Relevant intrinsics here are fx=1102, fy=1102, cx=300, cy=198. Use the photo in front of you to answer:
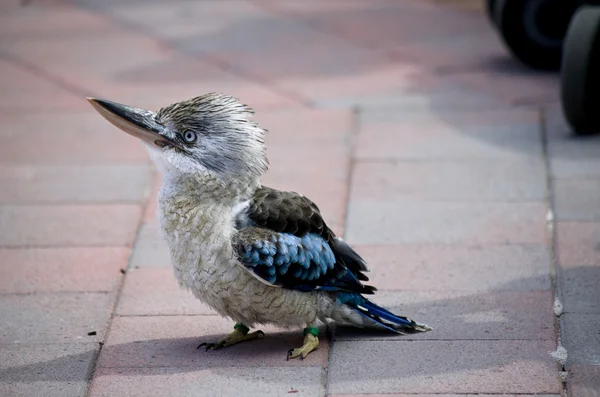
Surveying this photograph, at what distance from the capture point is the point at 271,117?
8.73 m

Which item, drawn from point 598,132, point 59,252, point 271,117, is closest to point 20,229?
point 59,252

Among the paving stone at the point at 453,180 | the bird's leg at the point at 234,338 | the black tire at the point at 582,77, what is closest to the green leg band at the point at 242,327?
the bird's leg at the point at 234,338

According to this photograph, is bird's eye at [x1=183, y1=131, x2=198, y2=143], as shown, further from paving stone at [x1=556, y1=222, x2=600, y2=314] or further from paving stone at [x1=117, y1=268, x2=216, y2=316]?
paving stone at [x1=556, y1=222, x2=600, y2=314]

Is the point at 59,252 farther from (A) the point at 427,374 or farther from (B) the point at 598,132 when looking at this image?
(B) the point at 598,132

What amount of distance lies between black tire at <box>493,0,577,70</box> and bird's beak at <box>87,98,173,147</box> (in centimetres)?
496

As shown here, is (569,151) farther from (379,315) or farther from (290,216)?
(290,216)

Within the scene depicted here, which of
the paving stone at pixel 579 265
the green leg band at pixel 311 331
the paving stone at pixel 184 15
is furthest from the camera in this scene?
the paving stone at pixel 184 15

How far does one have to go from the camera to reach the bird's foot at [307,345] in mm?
5262

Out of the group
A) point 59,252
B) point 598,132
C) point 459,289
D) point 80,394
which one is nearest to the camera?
point 80,394

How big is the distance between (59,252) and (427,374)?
2636 millimetres

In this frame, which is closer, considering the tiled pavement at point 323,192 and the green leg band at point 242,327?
the tiled pavement at point 323,192

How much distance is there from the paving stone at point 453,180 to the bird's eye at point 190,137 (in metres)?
2.41

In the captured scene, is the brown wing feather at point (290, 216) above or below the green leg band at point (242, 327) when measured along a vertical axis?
above

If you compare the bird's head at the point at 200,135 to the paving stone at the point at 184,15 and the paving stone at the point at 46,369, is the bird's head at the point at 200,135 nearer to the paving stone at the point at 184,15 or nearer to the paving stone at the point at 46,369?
the paving stone at the point at 46,369
